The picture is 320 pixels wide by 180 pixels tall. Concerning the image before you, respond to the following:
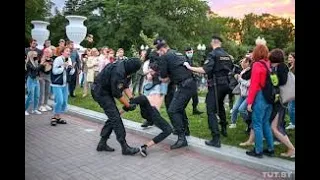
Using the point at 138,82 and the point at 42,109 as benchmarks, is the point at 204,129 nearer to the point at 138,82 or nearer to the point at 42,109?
the point at 42,109

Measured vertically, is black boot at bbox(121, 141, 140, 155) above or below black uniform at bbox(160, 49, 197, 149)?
below

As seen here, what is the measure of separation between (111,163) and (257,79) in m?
2.60

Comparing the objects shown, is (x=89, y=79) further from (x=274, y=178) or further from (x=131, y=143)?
(x=274, y=178)

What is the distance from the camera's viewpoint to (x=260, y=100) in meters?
5.57

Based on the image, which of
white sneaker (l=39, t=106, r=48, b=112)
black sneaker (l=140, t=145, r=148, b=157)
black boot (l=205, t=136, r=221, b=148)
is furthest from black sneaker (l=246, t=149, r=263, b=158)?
white sneaker (l=39, t=106, r=48, b=112)

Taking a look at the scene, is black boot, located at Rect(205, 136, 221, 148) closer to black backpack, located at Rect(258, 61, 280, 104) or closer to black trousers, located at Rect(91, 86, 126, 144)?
black backpack, located at Rect(258, 61, 280, 104)

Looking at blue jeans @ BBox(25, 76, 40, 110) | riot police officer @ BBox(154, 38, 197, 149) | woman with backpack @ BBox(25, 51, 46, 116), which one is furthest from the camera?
blue jeans @ BBox(25, 76, 40, 110)

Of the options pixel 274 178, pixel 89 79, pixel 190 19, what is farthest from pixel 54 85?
pixel 190 19

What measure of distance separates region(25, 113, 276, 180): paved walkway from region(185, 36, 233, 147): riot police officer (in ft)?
1.84

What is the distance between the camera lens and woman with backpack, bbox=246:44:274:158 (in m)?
5.51

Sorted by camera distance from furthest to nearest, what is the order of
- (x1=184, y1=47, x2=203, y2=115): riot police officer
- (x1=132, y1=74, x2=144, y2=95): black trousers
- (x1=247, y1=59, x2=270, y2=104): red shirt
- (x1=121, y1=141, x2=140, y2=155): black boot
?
(x1=132, y1=74, x2=144, y2=95): black trousers < (x1=184, y1=47, x2=203, y2=115): riot police officer < (x1=121, y1=141, x2=140, y2=155): black boot < (x1=247, y1=59, x2=270, y2=104): red shirt
